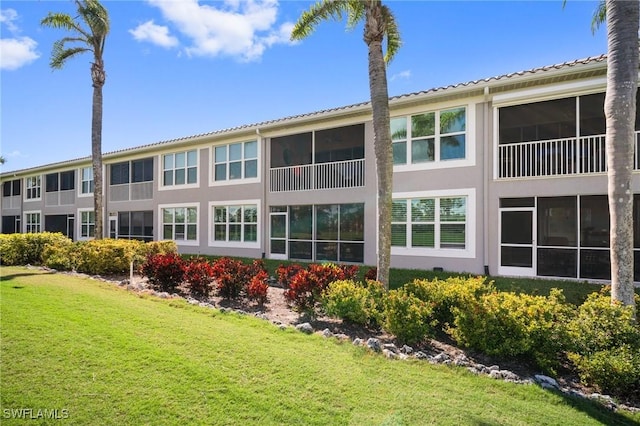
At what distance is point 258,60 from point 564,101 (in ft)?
37.8

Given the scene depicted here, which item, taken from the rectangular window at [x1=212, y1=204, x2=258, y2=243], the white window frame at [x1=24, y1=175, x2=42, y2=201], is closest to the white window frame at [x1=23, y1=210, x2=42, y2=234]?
the white window frame at [x1=24, y1=175, x2=42, y2=201]

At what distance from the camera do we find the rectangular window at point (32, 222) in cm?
3200

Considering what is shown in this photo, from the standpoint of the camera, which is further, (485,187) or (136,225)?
(136,225)

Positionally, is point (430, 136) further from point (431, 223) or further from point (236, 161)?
point (236, 161)

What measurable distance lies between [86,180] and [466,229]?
2703 cm

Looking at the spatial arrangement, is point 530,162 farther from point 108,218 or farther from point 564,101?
point 108,218

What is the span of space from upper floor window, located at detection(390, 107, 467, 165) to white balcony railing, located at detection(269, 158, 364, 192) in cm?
196

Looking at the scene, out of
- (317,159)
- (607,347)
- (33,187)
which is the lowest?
(607,347)

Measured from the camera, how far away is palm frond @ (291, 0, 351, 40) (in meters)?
10.0

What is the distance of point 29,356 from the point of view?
5.07m

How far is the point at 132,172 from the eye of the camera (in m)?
25.0

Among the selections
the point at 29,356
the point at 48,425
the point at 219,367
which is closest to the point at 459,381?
the point at 219,367

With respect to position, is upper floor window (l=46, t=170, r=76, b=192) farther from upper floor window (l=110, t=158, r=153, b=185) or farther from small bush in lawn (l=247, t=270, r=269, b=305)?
small bush in lawn (l=247, t=270, r=269, b=305)

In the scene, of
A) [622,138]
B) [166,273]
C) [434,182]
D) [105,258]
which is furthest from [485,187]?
[105,258]
